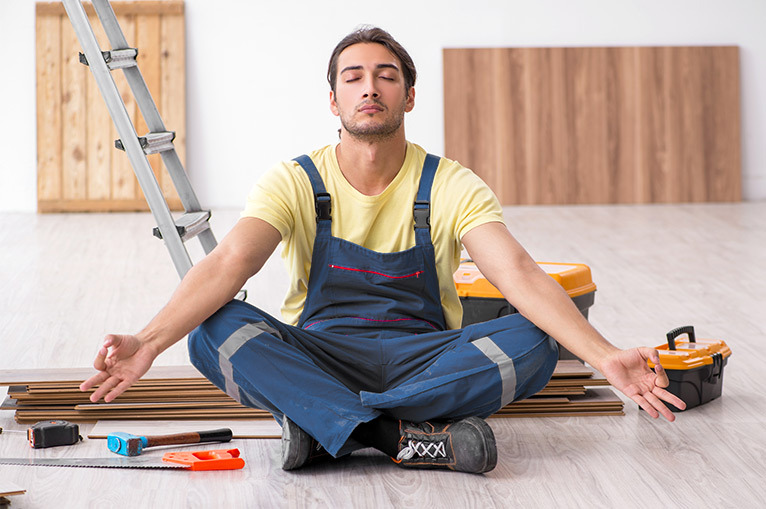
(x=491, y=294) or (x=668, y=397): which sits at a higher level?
(x=491, y=294)

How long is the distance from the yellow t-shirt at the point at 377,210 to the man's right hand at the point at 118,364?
1.78 ft

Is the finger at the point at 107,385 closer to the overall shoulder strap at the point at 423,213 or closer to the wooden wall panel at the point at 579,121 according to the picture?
the overall shoulder strap at the point at 423,213

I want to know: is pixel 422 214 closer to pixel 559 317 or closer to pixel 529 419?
pixel 559 317

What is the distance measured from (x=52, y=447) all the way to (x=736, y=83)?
23.4 feet

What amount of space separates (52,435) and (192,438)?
0.36 m

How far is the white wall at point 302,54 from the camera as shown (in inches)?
314

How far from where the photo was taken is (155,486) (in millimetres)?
2164

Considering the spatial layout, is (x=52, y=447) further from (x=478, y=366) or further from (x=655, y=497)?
(x=655, y=497)

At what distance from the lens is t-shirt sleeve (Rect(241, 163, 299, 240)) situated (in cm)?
240

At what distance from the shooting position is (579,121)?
8.05 meters

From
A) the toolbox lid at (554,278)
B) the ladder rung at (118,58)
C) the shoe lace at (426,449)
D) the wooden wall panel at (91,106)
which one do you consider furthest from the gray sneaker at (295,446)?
the wooden wall panel at (91,106)

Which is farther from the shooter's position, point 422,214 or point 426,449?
point 422,214

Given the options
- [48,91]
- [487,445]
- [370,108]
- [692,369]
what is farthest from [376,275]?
[48,91]

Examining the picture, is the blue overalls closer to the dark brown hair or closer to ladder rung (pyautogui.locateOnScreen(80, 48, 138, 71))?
the dark brown hair
